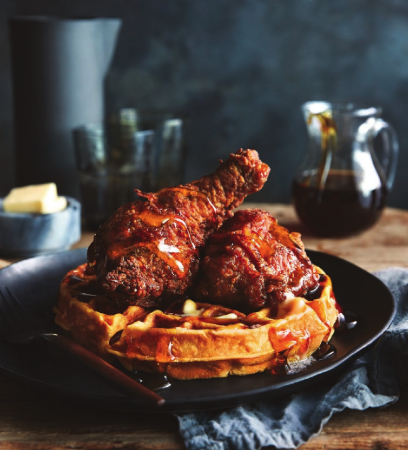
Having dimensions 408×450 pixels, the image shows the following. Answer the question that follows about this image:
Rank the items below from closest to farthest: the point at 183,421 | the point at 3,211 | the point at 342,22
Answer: the point at 183,421 → the point at 3,211 → the point at 342,22

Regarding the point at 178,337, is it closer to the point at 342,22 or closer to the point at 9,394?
the point at 9,394

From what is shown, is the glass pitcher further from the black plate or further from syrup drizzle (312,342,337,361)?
syrup drizzle (312,342,337,361)

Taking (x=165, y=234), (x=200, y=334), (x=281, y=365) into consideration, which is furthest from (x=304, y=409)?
(x=165, y=234)

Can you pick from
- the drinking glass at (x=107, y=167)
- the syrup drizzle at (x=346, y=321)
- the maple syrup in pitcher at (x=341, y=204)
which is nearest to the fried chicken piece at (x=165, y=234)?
the syrup drizzle at (x=346, y=321)

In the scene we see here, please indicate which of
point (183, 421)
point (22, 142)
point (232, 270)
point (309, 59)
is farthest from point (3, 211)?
point (309, 59)

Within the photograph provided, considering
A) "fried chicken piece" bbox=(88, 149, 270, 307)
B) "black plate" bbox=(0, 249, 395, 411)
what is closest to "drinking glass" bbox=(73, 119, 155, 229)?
"black plate" bbox=(0, 249, 395, 411)

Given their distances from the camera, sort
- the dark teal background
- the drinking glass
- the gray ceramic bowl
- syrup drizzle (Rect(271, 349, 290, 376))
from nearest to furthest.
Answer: syrup drizzle (Rect(271, 349, 290, 376)), the gray ceramic bowl, the drinking glass, the dark teal background

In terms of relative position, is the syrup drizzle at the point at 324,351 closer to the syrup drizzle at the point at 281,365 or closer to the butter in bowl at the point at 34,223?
the syrup drizzle at the point at 281,365
